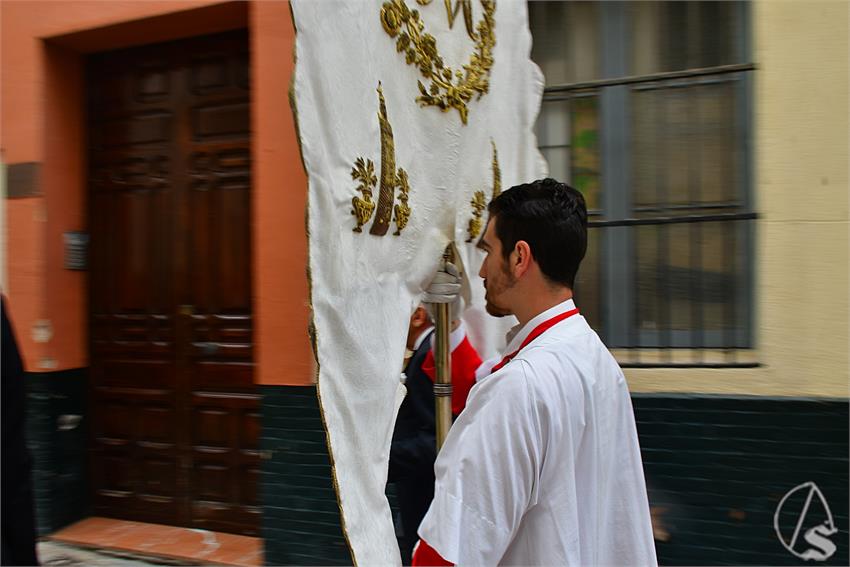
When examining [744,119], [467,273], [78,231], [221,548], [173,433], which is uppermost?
[744,119]

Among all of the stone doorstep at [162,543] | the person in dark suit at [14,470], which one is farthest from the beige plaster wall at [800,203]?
the person in dark suit at [14,470]

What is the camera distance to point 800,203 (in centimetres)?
361

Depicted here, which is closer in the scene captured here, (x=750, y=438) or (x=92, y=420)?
(x=750, y=438)

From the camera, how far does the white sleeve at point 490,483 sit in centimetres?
148

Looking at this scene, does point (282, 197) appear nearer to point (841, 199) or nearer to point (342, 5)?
point (342, 5)

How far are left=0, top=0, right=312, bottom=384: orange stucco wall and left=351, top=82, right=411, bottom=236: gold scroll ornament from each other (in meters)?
2.16

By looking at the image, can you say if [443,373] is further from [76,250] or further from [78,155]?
[78,155]

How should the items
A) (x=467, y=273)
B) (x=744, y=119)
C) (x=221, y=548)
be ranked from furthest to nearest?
(x=221, y=548)
(x=744, y=119)
(x=467, y=273)

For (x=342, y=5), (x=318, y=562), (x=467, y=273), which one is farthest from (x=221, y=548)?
(x=342, y=5)

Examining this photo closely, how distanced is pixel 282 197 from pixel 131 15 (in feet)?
5.21

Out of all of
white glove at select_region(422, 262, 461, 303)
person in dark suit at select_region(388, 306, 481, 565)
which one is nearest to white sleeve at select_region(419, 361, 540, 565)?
white glove at select_region(422, 262, 461, 303)

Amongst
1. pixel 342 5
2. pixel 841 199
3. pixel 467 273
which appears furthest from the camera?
pixel 841 199

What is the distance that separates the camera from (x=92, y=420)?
480 centimetres

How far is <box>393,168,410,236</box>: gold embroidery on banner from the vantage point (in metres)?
1.84
